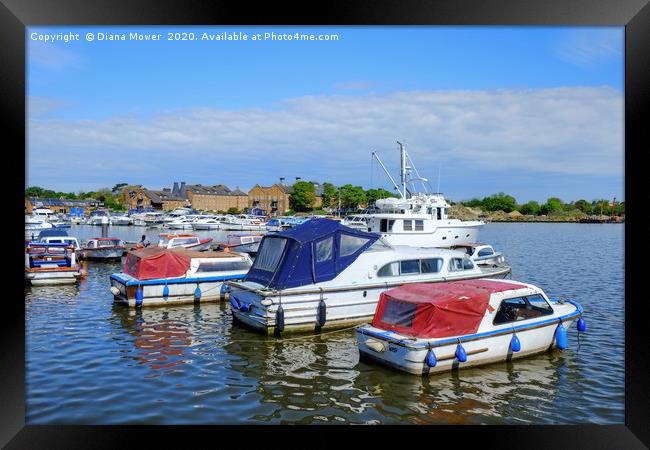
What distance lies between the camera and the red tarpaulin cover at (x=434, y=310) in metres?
11.9

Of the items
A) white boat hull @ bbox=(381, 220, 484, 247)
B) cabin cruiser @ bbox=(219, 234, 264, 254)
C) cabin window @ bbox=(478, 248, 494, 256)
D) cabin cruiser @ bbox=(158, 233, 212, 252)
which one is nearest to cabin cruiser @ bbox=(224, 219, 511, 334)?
cabin window @ bbox=(478, 248, 494, 256)

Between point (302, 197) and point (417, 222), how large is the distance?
89696mm

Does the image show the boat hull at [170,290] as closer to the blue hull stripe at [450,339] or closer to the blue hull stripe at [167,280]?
the blue hull stripe at [167,280]

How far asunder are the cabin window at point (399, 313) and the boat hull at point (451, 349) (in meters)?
0.50

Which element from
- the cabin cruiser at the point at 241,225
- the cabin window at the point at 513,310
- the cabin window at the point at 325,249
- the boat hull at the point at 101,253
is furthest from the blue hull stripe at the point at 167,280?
the cabin cruiser at the point at 241,225

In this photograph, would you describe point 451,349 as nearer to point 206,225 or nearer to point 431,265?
point 431,265

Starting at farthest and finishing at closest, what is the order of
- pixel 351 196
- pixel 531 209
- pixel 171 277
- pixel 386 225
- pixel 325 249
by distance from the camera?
pixel 531 209, pixel 351 196, pixel 386 225, pixel 171 277, pixel 325 249

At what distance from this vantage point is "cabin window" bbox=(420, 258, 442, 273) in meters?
17.3

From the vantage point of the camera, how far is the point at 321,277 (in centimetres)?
1570

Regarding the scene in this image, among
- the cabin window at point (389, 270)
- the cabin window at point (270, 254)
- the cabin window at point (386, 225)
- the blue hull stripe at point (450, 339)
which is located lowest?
the blue hull stripe at point (450, 339)

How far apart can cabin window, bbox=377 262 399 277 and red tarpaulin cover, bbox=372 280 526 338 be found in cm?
352

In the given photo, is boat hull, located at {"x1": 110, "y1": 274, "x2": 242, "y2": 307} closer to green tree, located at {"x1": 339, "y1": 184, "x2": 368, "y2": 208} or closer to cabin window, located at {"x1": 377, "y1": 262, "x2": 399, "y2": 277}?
cabin window, located at {"x1": 377, "y1": 262, "x2": 399, "y2": 277}

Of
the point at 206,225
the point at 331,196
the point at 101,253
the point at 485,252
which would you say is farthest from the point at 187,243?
the point at 331,196
